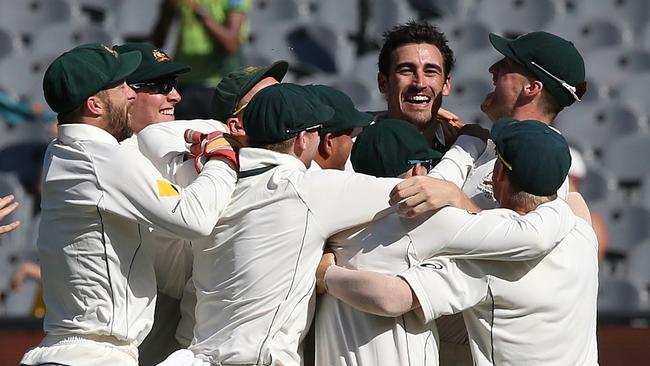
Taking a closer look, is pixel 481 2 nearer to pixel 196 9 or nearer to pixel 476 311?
pixel 196 9

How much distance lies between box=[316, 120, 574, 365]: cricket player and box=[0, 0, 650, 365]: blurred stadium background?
4.89 meters

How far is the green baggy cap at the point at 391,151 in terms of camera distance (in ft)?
13.5

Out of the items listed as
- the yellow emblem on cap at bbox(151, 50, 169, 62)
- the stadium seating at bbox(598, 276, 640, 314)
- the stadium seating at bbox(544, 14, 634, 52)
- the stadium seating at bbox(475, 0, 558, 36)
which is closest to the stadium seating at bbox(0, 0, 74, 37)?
the stadium seating at bbox(475, 0, 558, 36)

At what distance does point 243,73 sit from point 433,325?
3.94ft

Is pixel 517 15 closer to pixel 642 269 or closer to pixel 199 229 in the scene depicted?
pixel 642 269

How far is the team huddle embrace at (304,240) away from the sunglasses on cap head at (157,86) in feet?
0.91

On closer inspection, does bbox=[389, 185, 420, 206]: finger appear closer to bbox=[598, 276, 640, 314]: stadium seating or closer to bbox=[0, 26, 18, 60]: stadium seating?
bbox=[598, 276, 640, 314]: stadium seating

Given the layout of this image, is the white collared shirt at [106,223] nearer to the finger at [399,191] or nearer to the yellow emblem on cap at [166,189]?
the yellow emblem on cap at [166,189]

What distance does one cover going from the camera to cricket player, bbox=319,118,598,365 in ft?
12.8

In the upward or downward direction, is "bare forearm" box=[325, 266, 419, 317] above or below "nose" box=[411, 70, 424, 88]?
below

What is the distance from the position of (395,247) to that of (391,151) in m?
0.31

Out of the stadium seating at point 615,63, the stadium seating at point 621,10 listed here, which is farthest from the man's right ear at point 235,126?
the stadium seating at point 621,10

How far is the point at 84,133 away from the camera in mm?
4133

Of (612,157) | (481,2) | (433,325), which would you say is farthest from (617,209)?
(433,325)
